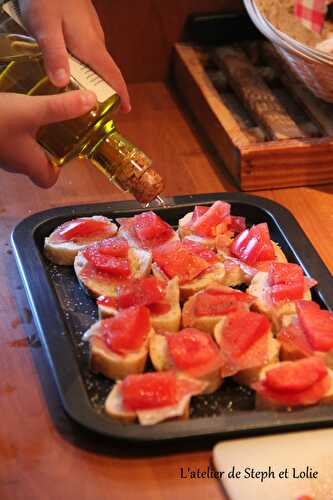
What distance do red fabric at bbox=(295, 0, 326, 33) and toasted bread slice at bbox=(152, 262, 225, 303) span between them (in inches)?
29.3

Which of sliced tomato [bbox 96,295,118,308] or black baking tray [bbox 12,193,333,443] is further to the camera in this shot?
sliced tomato [bbox 96,295,118,308]

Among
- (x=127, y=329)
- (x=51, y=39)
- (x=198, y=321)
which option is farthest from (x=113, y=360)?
(x=51, y=39)

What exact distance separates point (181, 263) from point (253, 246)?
5.3 inches

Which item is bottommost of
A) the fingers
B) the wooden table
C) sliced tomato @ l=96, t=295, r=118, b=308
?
the wooden table

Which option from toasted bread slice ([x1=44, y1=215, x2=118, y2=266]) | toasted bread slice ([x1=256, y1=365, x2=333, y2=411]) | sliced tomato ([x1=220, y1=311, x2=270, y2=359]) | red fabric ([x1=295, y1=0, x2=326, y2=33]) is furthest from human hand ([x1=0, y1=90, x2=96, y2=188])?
red fabric ([x1=295, y1=0, x2=326, y2=33])

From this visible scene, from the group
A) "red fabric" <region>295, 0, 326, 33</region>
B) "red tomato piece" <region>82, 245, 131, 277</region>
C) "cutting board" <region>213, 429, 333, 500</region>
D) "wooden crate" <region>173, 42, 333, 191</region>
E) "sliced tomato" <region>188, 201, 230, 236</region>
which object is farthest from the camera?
"red fabric" <region>295, 0, 326, 33</region>

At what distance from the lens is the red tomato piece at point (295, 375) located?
3.34 ft

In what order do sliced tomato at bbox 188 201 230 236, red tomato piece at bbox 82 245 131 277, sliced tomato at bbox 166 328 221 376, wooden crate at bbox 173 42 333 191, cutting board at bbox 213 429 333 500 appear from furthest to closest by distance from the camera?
1. wooden crate at bbox 173 42 333 191
2. sliced tomato at bbox 188 201 230 236
3. red tomato piece at bbox 82 245 131 277
4. sliced tomato at bbox 166 328 221 376
5. cutting board at bbox 213 429 333 500

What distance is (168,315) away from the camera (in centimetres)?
116

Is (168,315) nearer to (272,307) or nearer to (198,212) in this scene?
(272,307)

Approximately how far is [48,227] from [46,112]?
336 mm

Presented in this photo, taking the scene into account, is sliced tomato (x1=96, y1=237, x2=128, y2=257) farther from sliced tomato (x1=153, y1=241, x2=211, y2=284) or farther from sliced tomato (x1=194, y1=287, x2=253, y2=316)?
sliced tomato (x1=194, y1=287, x2=253, y2=316)

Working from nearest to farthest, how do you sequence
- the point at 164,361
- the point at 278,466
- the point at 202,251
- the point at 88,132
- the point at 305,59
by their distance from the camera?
the point at 278,466 < the point at 164,361 < the point at 88,132 < the point at 202,251 < the point at 305,59

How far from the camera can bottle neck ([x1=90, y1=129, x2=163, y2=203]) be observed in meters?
1.18
